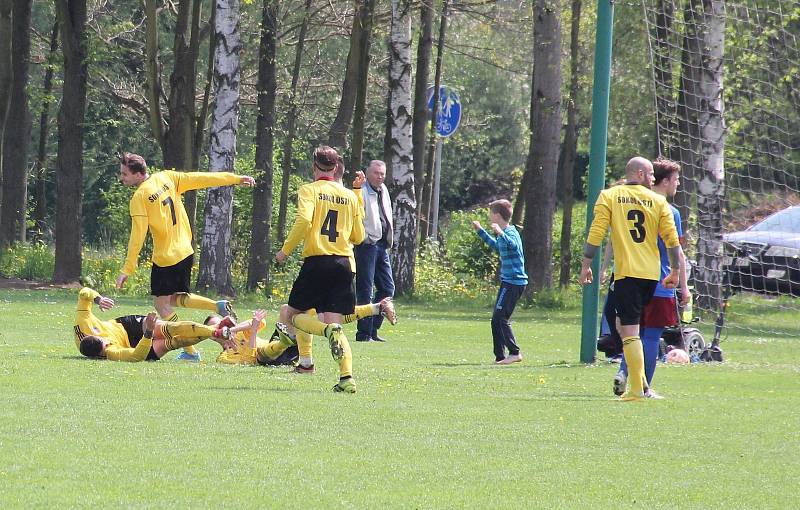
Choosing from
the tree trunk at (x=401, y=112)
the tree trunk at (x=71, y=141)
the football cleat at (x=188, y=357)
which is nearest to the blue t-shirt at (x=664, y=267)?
the football cleat at (x=188, y=357)

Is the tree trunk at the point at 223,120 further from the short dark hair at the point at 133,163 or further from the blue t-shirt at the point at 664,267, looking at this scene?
the blue t-shirt at the point at 664,267

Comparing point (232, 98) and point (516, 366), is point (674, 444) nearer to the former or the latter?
point (516, 366)

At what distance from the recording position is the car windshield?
1783cm

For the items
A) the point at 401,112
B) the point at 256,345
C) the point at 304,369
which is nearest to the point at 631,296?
the point at 304,369

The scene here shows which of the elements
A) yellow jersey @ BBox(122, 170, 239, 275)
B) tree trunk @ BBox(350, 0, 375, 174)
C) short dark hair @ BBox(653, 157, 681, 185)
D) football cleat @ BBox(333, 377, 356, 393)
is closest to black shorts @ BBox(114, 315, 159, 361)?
yellow jersey @ BBox(122, 170, 239, 275)

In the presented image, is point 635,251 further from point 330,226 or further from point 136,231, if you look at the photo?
point 136,231

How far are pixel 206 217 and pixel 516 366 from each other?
12.6m

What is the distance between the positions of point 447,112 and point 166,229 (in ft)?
91.3

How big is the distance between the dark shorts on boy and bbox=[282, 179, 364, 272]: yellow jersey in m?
2.48

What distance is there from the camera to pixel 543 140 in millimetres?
26281

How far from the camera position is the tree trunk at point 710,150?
19.7 metres

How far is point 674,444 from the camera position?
891cm

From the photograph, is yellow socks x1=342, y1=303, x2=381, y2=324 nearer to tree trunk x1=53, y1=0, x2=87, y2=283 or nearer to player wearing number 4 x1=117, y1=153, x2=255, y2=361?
player wearing number 4 x1=117, y1=153, x2=255, y2=361

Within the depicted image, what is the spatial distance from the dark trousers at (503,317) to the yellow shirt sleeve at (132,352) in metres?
3.70
